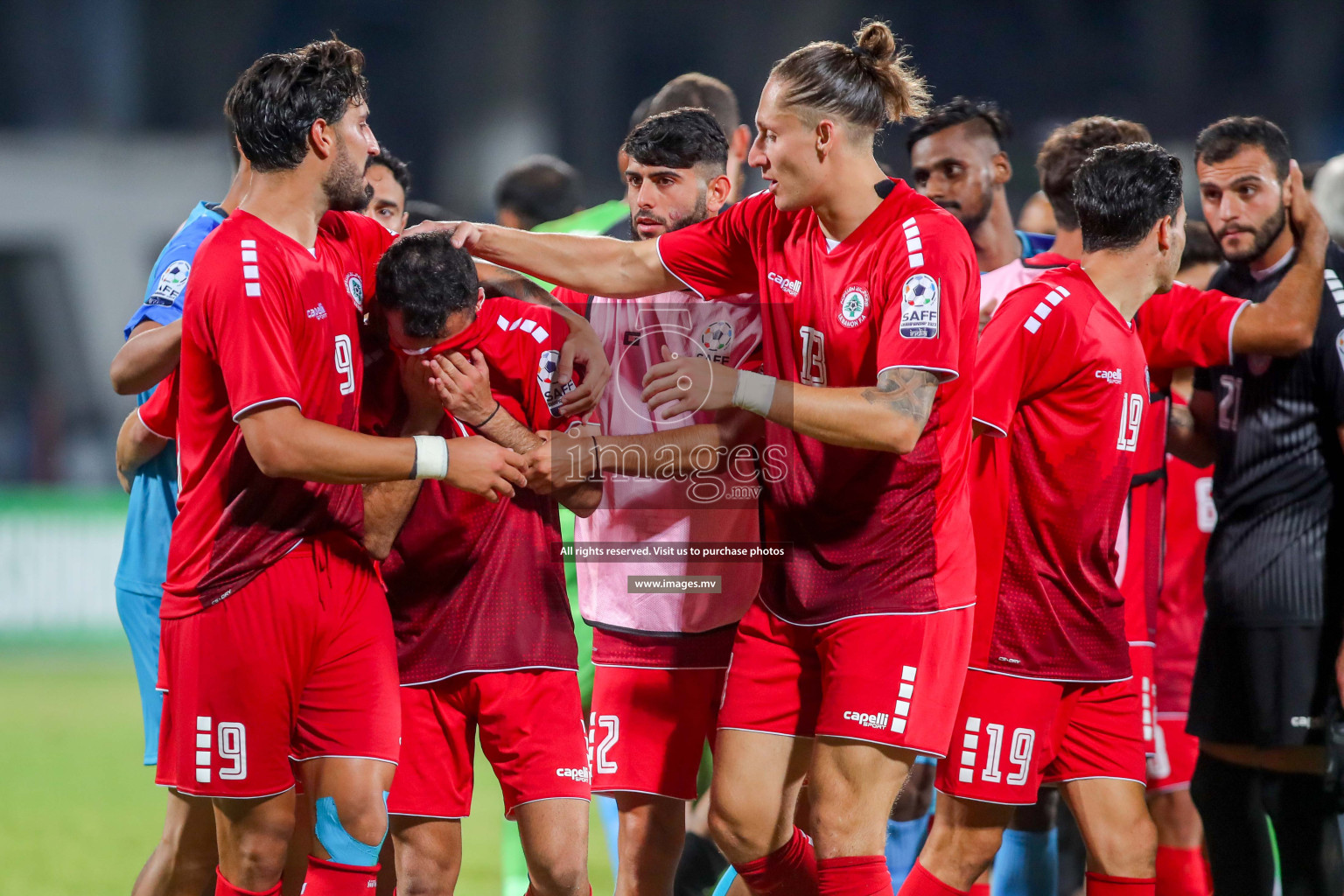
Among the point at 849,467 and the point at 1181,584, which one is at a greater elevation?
the point at 849,467

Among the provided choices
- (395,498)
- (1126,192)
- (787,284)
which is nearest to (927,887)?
(787,284)

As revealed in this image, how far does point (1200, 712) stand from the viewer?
4238 mm

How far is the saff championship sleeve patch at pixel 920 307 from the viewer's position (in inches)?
123

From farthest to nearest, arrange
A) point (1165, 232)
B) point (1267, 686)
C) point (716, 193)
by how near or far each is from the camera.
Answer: point (716, 193) < point (1267, 686) < point (1165, 232)

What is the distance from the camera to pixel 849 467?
338 centimetres

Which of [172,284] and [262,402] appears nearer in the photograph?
[262,402]

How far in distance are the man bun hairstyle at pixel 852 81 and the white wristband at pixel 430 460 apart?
120 cm

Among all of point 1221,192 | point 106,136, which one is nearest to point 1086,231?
point 1221,192

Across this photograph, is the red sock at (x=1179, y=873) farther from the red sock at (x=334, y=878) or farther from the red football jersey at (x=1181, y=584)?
the red sock at (x=334, y=878)

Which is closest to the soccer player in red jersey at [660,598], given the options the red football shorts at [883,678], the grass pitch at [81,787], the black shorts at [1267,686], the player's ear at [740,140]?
the red football shorts at [883,678]

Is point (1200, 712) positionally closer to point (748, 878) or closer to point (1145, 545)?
point (1145, 545)

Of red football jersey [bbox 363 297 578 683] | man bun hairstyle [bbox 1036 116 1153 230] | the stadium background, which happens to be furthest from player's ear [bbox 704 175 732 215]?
the stadium background

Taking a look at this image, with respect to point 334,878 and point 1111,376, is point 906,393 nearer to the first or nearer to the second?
point 1111,376

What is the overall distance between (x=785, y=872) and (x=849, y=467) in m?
1.11
